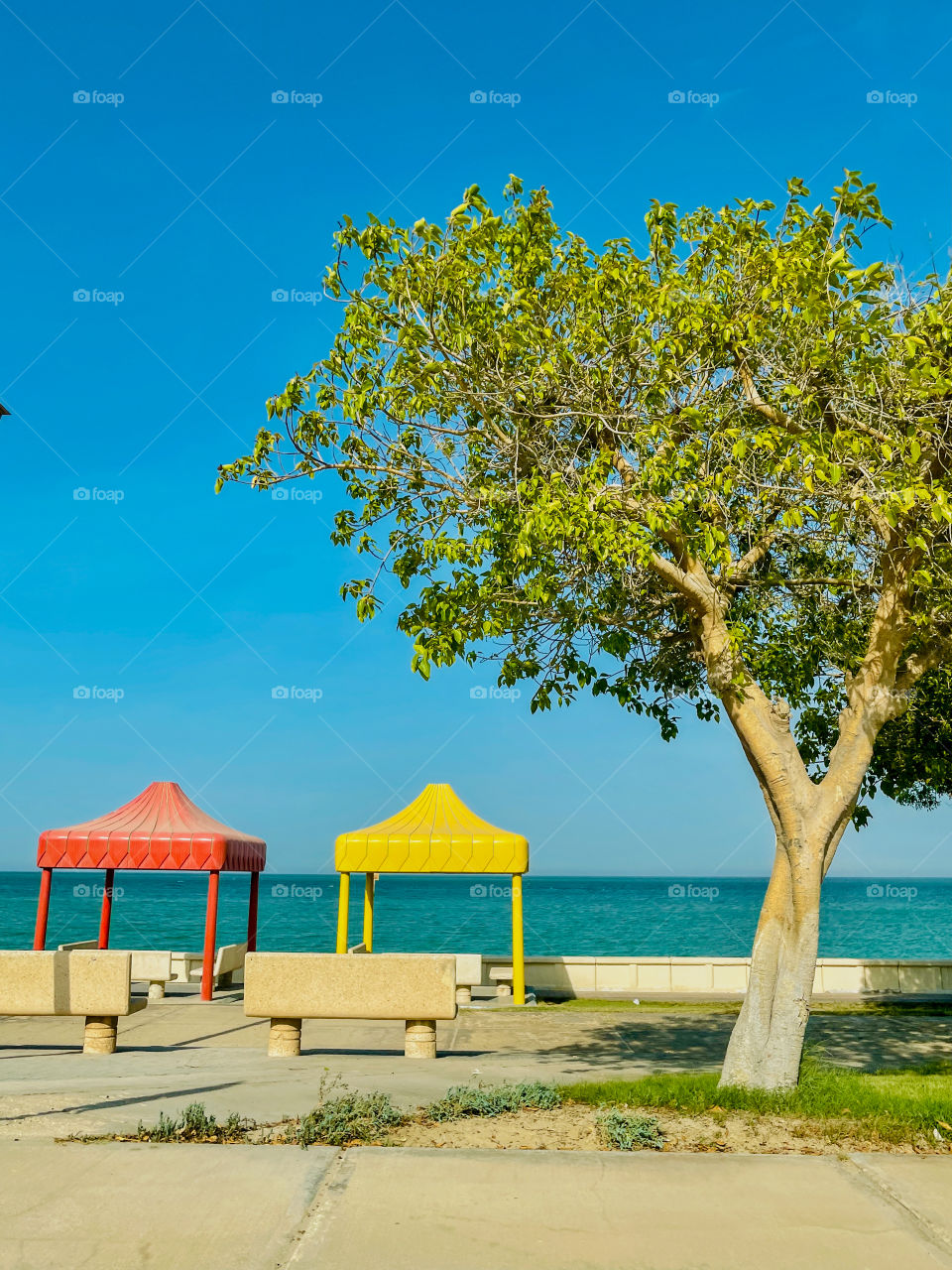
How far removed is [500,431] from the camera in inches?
383

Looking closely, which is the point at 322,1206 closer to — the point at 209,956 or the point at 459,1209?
the point at 459,1209

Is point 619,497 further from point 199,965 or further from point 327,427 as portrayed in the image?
point 199,965

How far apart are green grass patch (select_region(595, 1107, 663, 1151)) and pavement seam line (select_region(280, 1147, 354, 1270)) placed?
1692mm

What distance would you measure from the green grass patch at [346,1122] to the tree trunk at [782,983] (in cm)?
290

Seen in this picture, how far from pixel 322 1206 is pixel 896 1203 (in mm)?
2931

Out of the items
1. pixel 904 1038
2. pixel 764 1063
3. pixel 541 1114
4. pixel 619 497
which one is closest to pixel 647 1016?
pixel 904 1038

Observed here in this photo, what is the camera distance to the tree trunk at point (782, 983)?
8320 mm

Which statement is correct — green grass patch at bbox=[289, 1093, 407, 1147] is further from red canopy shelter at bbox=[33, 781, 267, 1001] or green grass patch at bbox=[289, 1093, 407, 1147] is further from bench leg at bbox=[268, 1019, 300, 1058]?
red canopy shelter at bbox=[33, 781, 267, 1001]

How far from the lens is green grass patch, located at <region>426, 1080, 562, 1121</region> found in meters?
7.41

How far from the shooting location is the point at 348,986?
10.4 meters

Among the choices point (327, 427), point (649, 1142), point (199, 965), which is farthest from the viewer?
point (199, 965)

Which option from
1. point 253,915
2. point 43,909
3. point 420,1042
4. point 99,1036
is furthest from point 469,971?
point 99,1036

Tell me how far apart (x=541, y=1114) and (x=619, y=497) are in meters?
4.83

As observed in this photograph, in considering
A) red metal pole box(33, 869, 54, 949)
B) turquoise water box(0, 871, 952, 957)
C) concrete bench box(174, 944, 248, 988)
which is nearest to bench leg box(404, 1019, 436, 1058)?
concrete bench box(174, 944, 248, 988)
